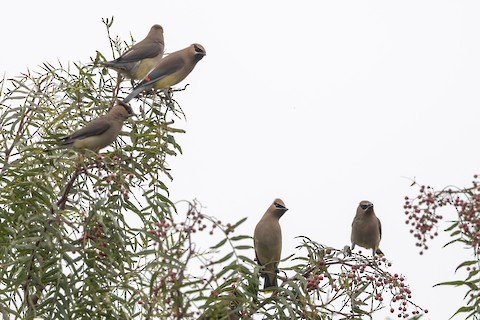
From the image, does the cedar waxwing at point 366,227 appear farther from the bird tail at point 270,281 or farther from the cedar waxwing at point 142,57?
the cedar waxwing at point 142,57

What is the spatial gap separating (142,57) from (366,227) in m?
2.28

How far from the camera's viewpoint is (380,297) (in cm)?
508

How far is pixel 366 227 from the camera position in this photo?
7.45 metres

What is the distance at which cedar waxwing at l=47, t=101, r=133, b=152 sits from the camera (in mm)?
5336

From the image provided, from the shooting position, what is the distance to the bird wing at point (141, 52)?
6.51 meters

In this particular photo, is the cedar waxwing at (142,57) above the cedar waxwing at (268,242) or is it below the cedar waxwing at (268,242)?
above

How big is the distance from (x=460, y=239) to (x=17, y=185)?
2426 millimetres

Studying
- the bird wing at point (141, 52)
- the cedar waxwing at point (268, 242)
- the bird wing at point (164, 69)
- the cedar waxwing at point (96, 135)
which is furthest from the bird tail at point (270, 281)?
the bird wing at point (141, 52)

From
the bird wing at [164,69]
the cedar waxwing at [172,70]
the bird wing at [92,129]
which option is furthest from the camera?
the bird wing at [164,69]

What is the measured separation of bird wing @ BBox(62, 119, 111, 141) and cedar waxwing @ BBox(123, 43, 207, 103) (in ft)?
1.91

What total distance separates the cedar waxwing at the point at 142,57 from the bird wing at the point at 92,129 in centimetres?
90

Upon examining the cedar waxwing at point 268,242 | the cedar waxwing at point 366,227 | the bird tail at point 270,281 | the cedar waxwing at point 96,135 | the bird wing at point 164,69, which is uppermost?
the bird wing at point 164,69

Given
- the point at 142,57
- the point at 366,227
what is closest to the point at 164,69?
the point at 142,57

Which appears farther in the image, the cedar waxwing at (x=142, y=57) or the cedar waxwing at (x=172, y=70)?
the cedar waxwing at (x=142, y=57)
